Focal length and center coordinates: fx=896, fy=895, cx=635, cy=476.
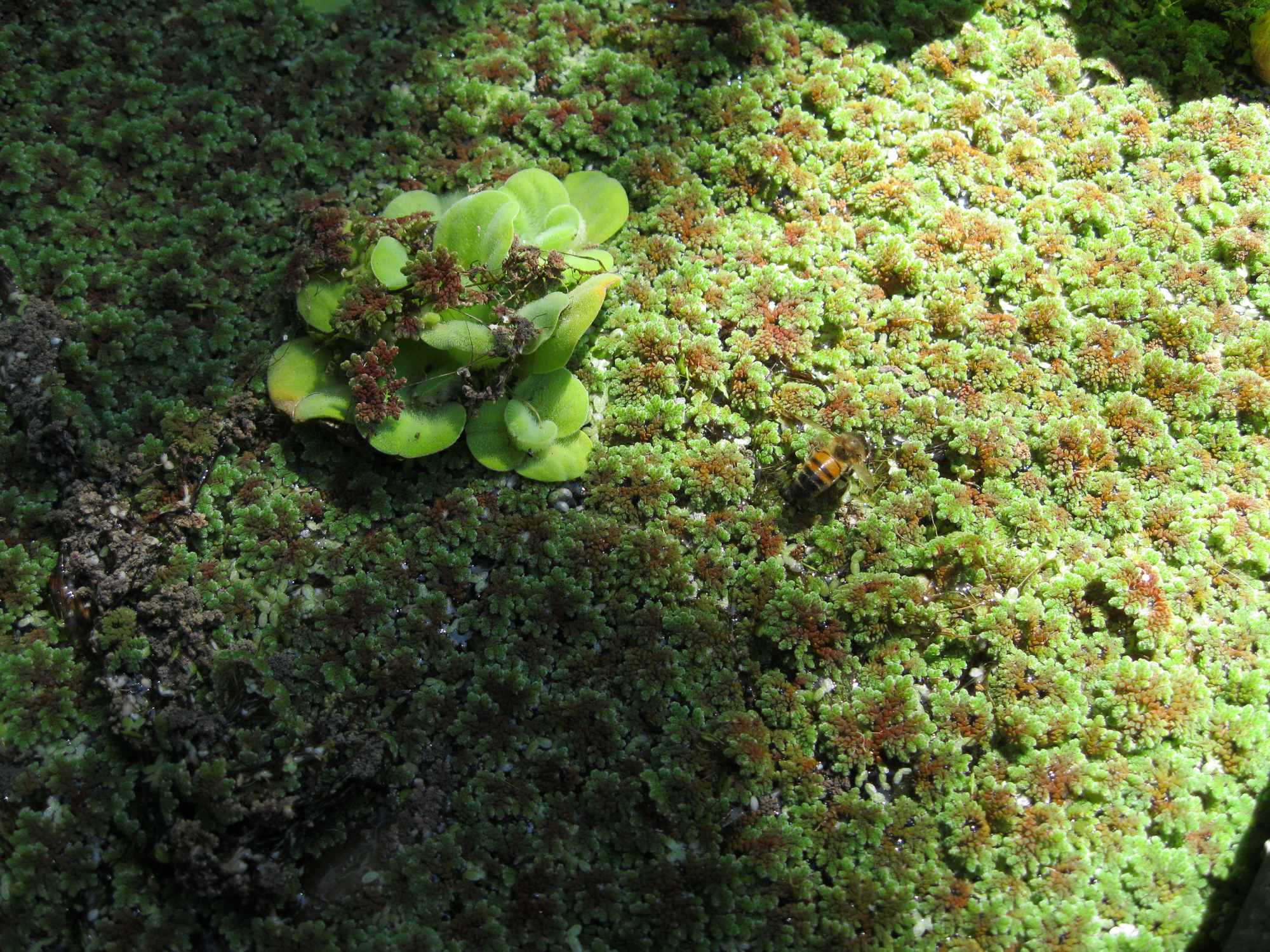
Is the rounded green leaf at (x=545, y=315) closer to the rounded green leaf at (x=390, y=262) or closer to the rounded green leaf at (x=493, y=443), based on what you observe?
the rounded green leaf at (x=493, y=443)

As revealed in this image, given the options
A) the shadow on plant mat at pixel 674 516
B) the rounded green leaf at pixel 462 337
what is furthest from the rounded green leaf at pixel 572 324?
the shadow on plant mat at pixel 674 516

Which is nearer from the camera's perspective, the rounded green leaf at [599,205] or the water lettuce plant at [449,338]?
the water lettuce plant at [449,338]

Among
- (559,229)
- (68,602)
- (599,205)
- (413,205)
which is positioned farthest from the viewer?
(599,205)

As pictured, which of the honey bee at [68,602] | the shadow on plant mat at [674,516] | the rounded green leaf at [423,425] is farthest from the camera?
the rounded green leaf at [423,425]

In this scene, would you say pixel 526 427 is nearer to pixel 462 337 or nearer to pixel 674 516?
pixel 462 337

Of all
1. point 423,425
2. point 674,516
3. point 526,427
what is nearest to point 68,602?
point 423,425

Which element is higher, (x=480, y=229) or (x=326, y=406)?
(x=480, y=229)

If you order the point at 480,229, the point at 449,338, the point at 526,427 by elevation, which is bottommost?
the point at 526,427
